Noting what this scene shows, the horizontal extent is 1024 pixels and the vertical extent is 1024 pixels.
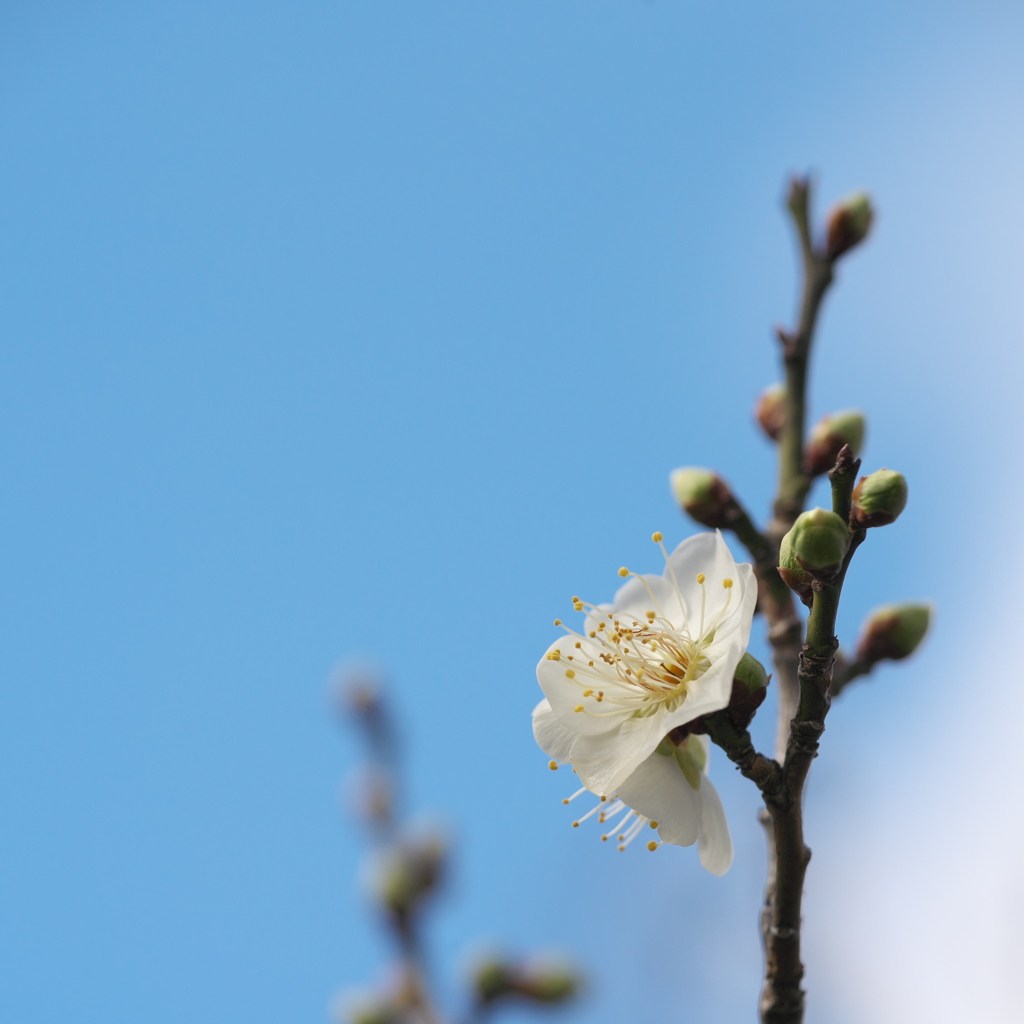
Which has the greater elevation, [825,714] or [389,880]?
[389,880]

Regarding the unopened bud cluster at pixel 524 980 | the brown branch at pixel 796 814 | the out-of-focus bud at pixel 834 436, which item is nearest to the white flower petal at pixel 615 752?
the brown branch at pixel 796 814

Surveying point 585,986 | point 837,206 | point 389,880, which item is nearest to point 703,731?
point 837,206

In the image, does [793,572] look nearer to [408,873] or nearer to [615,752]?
[615,752]

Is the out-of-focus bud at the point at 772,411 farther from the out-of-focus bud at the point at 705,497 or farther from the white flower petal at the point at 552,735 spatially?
the white flower petal at the point at 552,735

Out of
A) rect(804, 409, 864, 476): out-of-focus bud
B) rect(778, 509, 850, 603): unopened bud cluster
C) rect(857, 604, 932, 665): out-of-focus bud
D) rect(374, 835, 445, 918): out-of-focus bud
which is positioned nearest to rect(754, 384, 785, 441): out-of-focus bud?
rect(804, 409, 864, 476): out-of-focus bud

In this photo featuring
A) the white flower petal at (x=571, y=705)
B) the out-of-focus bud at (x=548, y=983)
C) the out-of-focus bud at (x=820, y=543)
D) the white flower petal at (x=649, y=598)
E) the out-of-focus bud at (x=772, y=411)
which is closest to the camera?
the out-of-focus bud at (x=820, y=543)

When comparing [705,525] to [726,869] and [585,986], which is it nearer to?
[726,869]
